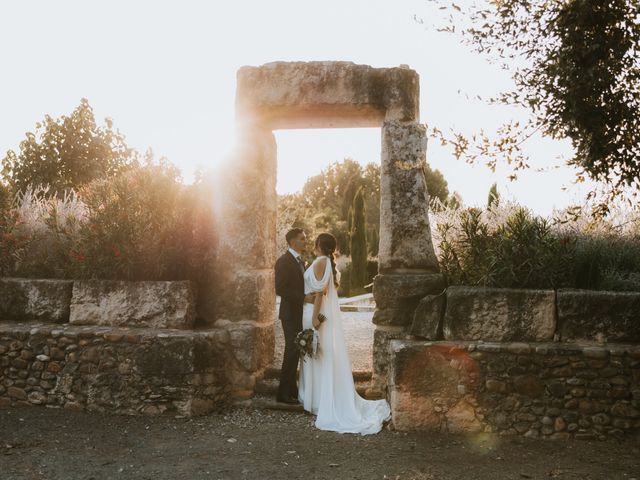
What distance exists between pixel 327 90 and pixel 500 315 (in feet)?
9.90

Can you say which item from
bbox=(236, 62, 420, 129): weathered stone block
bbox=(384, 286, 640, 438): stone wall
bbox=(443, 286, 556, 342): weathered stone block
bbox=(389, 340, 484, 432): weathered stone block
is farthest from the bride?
bbox=(236, 62, 420, 129): weathered stone block

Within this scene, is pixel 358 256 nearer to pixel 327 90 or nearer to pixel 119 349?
pixel 327 90

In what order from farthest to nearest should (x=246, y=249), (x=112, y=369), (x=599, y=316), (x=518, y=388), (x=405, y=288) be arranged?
(x=246, y=249) < (x=405, y=288) < (x=112, y=369) < (x=599, y=316) < (x=518, y=388)

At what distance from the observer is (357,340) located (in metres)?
9.20

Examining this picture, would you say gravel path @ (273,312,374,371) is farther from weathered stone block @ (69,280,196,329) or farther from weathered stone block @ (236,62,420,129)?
weathered stone block @ (236,62,420,129)

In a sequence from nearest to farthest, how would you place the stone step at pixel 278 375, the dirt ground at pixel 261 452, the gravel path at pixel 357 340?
the dirt ground at pixel 261 452
the stone step at pixel 278 375
the gravel path at pixel 357 340

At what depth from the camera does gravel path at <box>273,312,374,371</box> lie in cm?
717

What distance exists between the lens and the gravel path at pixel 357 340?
23.5ft

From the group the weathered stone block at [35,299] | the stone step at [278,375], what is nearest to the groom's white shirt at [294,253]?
the stone step at [278,375]

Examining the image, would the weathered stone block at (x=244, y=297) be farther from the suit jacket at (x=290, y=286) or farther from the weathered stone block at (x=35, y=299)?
the weathered stone block at (x=35, y=299)

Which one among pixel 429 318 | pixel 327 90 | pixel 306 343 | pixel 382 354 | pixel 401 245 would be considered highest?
pixel 327 90

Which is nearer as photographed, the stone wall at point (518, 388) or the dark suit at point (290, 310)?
the stone wall at point (518, 388)

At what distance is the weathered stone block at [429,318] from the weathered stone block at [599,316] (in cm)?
107

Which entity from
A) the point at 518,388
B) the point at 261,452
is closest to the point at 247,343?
the point at 261,452
